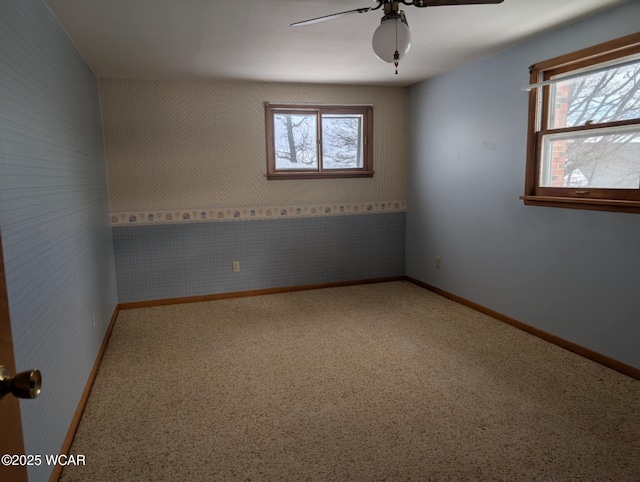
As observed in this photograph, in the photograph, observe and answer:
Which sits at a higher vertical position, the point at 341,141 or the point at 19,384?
the point at 341,141

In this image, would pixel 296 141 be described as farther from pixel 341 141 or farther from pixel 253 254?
pixel 253 254

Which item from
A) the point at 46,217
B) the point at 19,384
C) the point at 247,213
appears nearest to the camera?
the point at 19,384

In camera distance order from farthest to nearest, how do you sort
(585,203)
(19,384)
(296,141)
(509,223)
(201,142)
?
(296,141), (201,142), (509,223), (585,203), (19,384)

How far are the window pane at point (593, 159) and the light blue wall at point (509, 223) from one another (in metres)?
0.20

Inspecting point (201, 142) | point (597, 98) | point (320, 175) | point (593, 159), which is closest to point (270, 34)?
point (201, 142)

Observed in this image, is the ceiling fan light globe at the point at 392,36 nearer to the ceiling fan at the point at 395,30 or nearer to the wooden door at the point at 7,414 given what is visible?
the ceiling fan at the point at 395,30

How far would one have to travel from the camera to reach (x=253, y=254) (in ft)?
14.5

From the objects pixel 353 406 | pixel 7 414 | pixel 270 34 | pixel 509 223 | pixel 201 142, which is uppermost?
pixel 270 34

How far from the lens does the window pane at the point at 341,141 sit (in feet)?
14.9

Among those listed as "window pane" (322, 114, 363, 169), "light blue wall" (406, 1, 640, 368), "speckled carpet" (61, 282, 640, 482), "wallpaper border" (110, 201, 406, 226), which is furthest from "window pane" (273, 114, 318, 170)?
"speckled carpet" (61, 282, 640, 482)

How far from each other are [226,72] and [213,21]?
1.27 meters

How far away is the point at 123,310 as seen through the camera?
4.05 meters

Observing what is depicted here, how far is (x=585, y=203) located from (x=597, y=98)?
684 mm

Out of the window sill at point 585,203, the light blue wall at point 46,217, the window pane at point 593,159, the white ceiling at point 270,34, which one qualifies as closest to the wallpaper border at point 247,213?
the light blue wall at point 46,217
